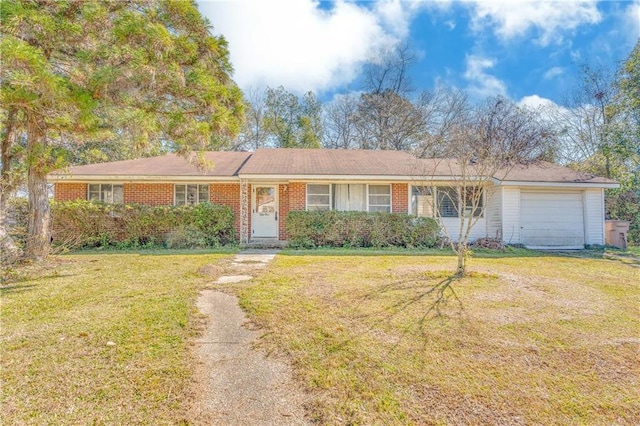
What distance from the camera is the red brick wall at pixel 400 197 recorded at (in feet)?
41.2

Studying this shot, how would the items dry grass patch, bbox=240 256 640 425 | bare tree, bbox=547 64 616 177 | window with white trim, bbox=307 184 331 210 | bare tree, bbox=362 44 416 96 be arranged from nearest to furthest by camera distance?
1. dry grass patch, bbox=240 256 640 425
2. window with white trim, bbox=307 184 331 210
3. bare tree, bbox=547 64 616 177
4. bare tree, bbox=362 44 416 96

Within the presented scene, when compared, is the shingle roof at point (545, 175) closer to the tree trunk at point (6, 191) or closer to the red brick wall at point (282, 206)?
the red brick wall at point (282, 206)

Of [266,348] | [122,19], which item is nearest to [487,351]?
[266,348]

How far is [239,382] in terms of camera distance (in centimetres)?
262

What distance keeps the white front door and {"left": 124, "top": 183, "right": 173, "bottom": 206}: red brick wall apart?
11.2 feet

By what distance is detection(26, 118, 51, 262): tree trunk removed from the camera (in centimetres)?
695

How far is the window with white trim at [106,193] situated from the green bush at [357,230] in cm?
733

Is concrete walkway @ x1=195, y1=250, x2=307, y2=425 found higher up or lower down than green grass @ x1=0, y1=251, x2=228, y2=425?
lower down

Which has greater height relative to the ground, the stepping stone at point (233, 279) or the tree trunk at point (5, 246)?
the tree trunk at point (5, 246)

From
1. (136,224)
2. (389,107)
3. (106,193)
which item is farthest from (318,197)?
(389,107)

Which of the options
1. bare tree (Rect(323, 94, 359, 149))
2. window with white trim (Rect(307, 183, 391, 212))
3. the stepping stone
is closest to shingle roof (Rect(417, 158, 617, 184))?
window with white trim (Rect(307, 183, 391, 212))

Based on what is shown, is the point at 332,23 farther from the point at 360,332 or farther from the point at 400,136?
the point at 400,136

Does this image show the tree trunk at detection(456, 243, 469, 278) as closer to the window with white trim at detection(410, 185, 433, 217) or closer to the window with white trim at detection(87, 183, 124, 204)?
the window with white trim at detection(410, 185, 433, 217)

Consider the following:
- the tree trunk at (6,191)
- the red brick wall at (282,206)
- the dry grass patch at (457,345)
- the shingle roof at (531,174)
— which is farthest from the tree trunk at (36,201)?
the shingle roof at (531,174)
